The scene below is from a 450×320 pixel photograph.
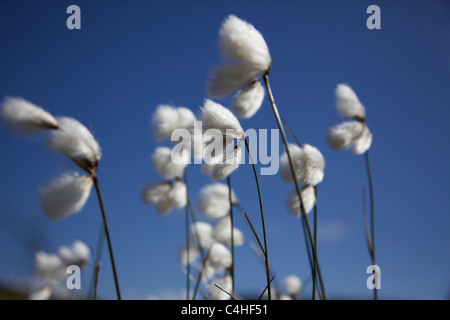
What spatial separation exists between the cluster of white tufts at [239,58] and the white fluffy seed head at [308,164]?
0.99 feet

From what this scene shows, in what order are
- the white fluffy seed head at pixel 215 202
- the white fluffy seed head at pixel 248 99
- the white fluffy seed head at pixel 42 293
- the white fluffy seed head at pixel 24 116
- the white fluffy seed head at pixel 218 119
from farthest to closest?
1. the white fluffy seed head at pixel 42 293
2. the white fluffy seed head at pixel 215 202
3. the white fluffy seed head at pixel 248 99
4. the white fluffy seed head at pixel 218 119
5. the white fluffy seed head at pixel 24 116

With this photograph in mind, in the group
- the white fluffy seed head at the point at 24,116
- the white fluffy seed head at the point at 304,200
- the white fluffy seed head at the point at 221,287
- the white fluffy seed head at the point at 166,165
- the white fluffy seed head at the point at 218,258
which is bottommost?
the white fluffy seed head at the point at 221,287

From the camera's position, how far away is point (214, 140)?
1.16 meters

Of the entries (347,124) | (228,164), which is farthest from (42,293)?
(347,124)

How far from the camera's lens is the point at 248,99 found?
4.01ft

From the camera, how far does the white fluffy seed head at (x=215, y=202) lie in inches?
68.5

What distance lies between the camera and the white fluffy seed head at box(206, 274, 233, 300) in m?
1.53

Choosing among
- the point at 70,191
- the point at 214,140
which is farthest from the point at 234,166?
the point at 70,191

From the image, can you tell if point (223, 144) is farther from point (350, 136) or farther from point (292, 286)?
point (292, 286)

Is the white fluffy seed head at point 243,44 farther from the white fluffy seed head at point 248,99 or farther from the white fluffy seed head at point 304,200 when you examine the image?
the white fluffy seed head at point 304,200

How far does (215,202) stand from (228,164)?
0.62m

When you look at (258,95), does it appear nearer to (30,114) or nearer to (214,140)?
(214,140)

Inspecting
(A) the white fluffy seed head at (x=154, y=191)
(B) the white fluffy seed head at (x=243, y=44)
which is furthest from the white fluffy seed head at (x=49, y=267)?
(B) the white fluffy seed head at (x=243, y=44)
